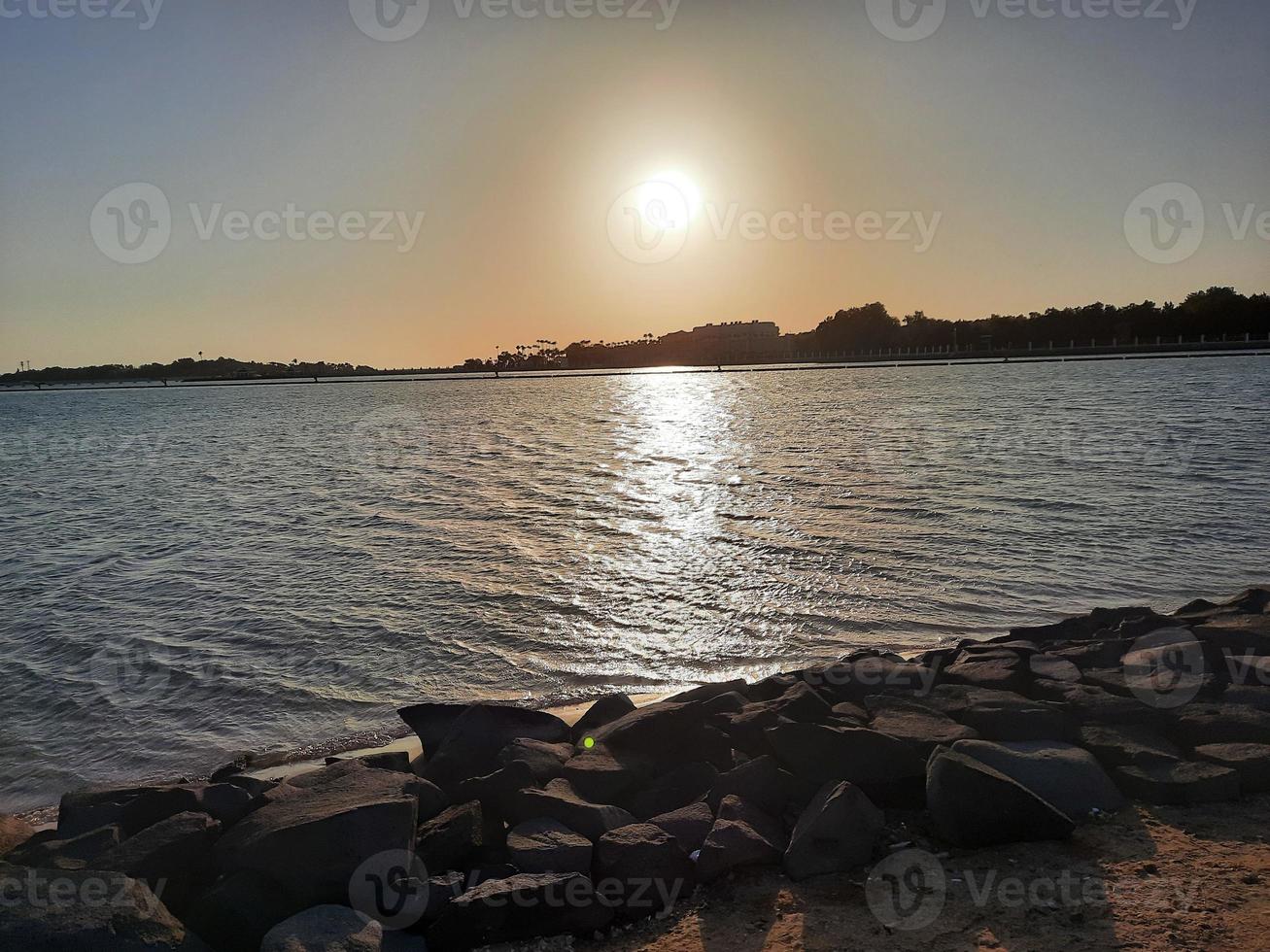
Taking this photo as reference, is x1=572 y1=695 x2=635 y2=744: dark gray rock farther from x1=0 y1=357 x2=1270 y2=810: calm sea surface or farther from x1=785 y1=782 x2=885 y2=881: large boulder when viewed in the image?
x1=785 y1=782 x2=885 y2=881: large boulder

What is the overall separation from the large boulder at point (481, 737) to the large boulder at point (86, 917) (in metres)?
2.25

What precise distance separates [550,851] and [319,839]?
1.43 metres

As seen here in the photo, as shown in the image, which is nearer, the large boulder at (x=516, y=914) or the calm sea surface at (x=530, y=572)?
the large boulder at (x=516, y=914)

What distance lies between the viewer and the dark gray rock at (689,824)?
534 cm

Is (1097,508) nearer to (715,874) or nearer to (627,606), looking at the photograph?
(627,606)

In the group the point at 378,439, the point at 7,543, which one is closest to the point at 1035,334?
the point at 378,439

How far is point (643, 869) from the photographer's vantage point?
501cm

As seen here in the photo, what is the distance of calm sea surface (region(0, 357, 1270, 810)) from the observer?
9.66m

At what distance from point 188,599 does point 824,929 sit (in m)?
13.2

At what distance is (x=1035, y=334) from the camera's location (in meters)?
197

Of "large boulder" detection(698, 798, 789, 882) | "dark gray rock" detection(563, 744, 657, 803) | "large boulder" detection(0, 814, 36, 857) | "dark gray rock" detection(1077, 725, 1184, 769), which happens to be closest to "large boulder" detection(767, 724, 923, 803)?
"large boulder" detection(698, 798, 789, 882)

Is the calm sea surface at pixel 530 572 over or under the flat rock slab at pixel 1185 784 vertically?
under

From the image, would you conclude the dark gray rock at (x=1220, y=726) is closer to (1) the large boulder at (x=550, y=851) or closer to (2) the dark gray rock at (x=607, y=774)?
(2) the dark gray rock at (x=607, y=774)

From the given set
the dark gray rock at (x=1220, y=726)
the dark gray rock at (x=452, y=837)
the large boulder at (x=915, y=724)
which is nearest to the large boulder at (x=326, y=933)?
the dark gray rock at (x=452, y=837)
